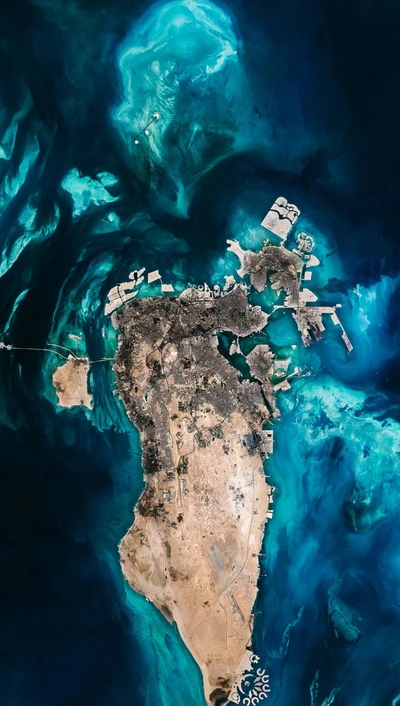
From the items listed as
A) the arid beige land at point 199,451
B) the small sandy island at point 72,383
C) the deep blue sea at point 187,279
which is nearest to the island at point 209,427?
the arid beige land at point 199,451

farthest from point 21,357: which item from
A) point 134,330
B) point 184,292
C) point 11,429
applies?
point 184,292

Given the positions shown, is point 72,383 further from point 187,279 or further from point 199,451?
point 187,279

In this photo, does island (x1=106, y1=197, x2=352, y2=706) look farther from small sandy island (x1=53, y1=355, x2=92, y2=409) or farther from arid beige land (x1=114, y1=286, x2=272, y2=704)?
small sandy island (x1=53, y1=355, x2=92, y2=409)

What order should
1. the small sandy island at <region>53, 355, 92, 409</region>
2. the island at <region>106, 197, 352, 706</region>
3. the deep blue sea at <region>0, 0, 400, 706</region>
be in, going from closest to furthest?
the deep blue sea at <region>0, 0, 400, 706</region>
the small sandy island at <region>53, 355, 92, 409</region>
the island at <region>106, 197, 352, 706</region>

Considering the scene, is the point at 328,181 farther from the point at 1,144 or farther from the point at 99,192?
the point at 1,144

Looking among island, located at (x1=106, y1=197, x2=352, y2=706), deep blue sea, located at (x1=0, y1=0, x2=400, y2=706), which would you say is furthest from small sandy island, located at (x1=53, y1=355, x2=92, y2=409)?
island, located at (x1=106, y1=197, x2=352, y2=706)
